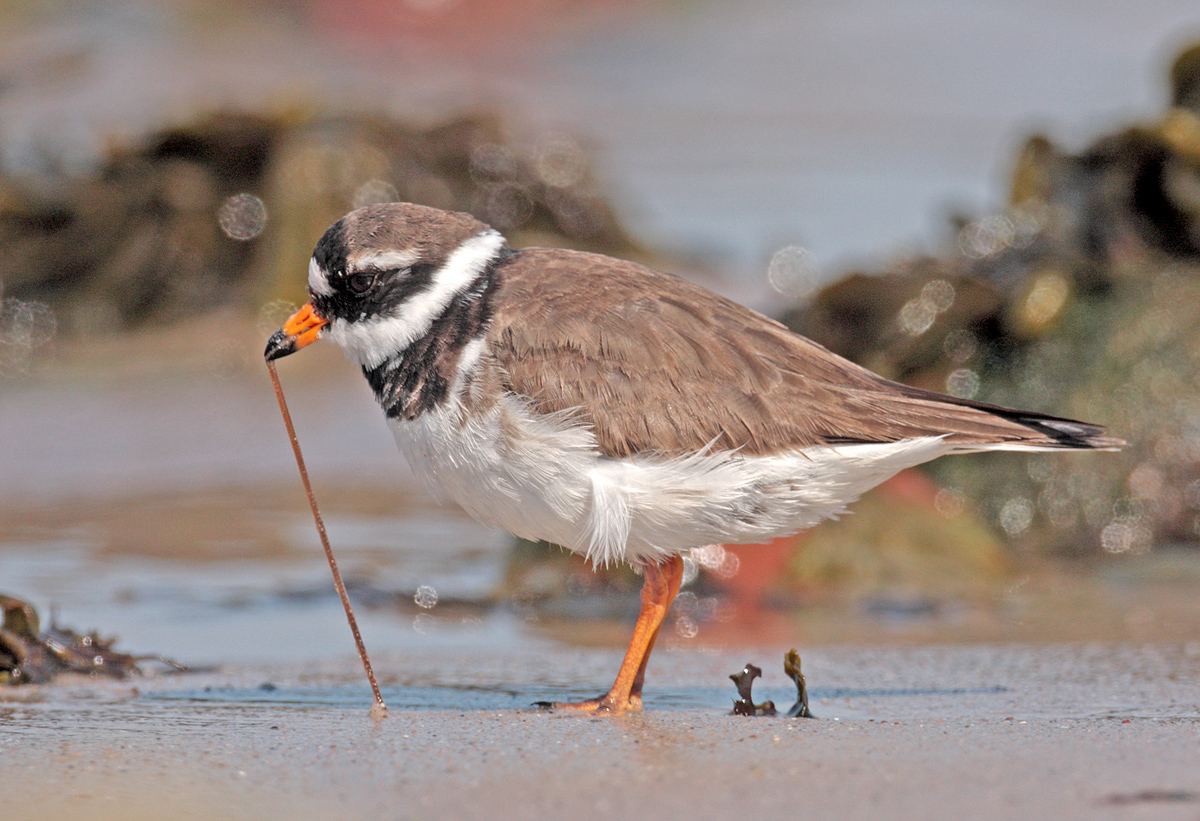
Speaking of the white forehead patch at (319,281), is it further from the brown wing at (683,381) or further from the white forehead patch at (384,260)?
the brown wing at (683,381)

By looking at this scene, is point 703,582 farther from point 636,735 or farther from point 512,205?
point 512,205

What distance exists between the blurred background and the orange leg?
973 mm

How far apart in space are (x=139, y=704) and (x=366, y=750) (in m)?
1.20

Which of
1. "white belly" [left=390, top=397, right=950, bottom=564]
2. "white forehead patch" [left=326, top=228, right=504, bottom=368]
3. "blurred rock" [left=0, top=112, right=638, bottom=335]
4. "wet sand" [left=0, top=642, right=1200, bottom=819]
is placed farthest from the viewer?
"blurred rock" [left=0, top=112, right=638, bottom=335]

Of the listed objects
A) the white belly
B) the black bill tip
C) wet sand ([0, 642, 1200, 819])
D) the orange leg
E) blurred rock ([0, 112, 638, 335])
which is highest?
blurred rock ([0, 112, 638, 335])

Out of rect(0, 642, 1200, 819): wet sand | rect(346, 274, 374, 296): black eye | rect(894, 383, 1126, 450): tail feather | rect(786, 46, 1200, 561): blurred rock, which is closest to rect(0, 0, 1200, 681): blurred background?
rect(786, 46, 1200, 561): blurred rock

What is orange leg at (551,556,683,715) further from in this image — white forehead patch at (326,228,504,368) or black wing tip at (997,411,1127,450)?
black wing tip at (997,411,1127,450)

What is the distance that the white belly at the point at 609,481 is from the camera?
4.23 meters

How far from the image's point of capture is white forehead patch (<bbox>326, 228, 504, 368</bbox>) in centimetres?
450

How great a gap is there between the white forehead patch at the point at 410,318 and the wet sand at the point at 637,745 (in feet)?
3.78

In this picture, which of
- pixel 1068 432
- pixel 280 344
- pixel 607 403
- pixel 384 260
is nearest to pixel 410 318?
pixel 384 260

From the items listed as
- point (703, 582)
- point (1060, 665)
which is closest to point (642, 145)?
point (703, 582)

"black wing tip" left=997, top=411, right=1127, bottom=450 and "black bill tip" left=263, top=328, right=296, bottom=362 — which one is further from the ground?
"black bill tip" left=263, top=328, right=296, bottom=362

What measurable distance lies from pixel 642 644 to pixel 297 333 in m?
1.52
